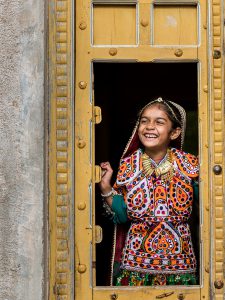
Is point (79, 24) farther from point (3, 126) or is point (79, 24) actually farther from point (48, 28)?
point (3, 126)

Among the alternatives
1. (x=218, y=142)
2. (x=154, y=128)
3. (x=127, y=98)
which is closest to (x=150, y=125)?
(x=154, y=128)

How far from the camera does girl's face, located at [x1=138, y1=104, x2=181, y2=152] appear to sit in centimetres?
658

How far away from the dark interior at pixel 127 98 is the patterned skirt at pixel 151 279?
11 centimetres

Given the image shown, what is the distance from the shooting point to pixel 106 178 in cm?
656

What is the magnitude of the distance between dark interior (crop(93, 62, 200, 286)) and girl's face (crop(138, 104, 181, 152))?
0.08 m

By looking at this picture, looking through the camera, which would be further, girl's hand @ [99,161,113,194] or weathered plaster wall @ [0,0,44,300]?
girl's hand @ [99,161,113,194]

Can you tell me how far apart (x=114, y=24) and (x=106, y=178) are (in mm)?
1013

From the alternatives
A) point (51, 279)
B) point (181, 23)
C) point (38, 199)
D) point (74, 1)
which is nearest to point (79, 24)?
point (74, 1)

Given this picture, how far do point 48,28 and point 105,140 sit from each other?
32.2 inches

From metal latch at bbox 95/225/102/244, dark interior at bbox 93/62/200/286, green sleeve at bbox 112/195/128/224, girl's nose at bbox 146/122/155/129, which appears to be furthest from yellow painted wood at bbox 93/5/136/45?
metal latch at bbox 95/225/102/244

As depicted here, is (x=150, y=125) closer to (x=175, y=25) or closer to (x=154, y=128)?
(x=154, y=128)

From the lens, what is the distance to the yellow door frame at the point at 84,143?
6.41 m

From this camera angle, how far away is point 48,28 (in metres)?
6.48

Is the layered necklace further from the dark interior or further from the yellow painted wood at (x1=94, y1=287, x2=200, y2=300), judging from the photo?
the yellow painted wood at (x1=94, y1=287, x2=200, y2=300)
